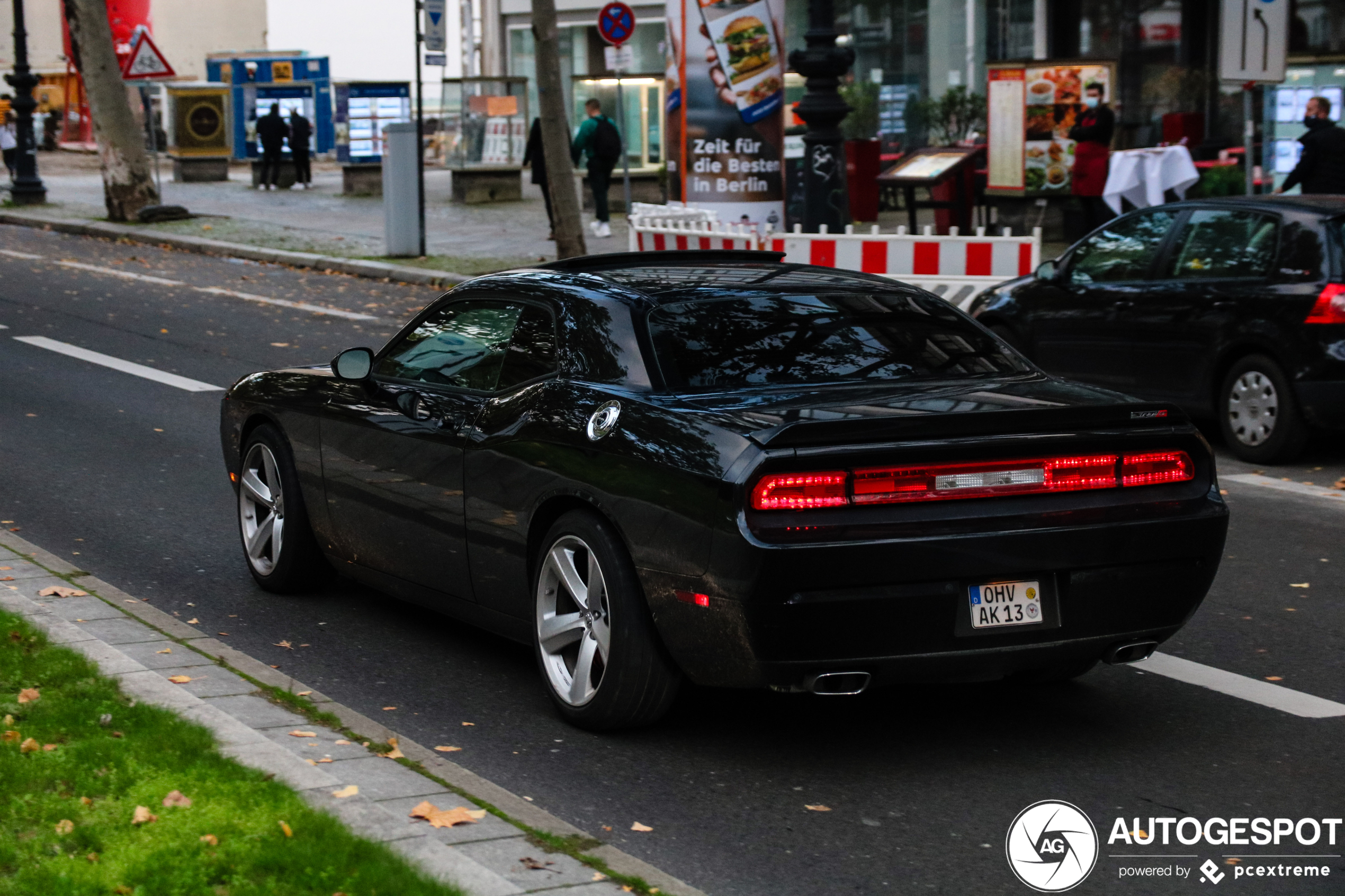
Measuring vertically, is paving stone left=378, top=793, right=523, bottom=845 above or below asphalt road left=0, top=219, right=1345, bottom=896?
above

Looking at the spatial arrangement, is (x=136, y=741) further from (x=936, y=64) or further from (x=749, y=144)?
(x=936, y=64)

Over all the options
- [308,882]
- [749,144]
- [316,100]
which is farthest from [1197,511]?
[316,100]

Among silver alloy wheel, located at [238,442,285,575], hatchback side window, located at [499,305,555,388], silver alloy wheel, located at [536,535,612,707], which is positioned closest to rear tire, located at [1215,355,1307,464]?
hatchback side window, located at [499,305,555,388]

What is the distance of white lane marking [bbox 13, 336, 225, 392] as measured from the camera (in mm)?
13188

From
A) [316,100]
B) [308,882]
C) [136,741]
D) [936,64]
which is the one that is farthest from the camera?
[316,100]

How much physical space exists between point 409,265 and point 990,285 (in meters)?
9.42

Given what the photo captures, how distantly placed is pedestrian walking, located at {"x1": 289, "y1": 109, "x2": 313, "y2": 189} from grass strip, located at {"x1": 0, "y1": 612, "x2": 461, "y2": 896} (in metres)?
33.5

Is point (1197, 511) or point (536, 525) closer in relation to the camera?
point (1197, 511)

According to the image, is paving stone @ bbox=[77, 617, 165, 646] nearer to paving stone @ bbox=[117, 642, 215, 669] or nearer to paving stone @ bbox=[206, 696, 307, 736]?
paving stone @ bbox=[117, 642, 215, 669]

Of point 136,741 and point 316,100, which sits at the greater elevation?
point 316,100

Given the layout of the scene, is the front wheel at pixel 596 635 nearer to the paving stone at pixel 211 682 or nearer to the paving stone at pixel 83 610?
the paving stone at pixel 211 682

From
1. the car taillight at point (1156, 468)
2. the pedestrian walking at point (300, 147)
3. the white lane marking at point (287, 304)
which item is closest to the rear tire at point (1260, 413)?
the car taillight at point (1156, 468)

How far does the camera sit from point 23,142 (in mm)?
35125

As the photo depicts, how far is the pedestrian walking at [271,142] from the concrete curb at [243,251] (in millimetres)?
5753
